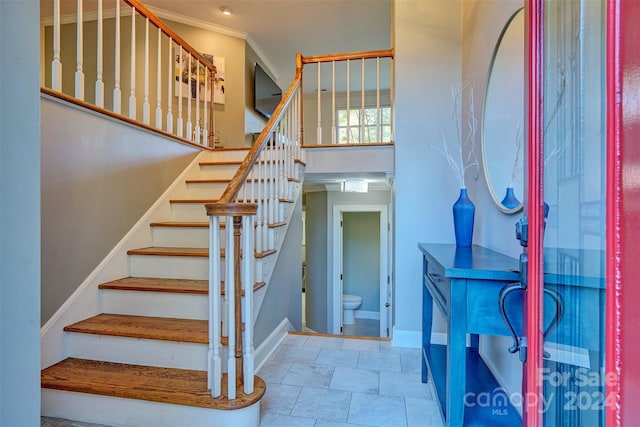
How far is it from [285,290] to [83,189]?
1.71 m

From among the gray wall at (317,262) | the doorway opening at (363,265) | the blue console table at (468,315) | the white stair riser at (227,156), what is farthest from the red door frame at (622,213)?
the doorway opening at (363,265)

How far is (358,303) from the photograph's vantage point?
609 cm

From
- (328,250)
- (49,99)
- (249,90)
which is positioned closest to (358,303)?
(328,250)

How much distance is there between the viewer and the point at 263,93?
514cm

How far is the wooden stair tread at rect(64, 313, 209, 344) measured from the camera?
1751mm

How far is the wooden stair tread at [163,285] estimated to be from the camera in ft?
6.55

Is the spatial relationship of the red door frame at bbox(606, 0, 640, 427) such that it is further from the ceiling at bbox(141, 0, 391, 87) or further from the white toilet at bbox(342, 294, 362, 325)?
the white toilet at bbox(342, 294, 362, 325)

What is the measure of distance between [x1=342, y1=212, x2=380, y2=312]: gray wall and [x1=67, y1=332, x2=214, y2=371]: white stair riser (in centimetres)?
484

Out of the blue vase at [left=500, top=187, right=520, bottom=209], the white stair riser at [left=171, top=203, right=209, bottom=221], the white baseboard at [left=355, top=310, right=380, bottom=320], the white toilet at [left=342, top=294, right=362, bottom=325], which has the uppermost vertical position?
the blue vase at [left=500, top=187, right=520, bottom=209]

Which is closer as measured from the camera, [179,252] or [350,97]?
[179,252]

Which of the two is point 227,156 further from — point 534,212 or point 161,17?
point 534,212

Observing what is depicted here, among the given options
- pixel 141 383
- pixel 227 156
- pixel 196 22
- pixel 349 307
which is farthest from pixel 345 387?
pixel 196 22

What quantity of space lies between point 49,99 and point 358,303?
5516 mm

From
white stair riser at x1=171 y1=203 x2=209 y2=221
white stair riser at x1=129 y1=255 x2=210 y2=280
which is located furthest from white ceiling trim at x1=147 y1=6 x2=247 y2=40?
white stair riser at x1=129 y1=255 x2=210 y2=280
